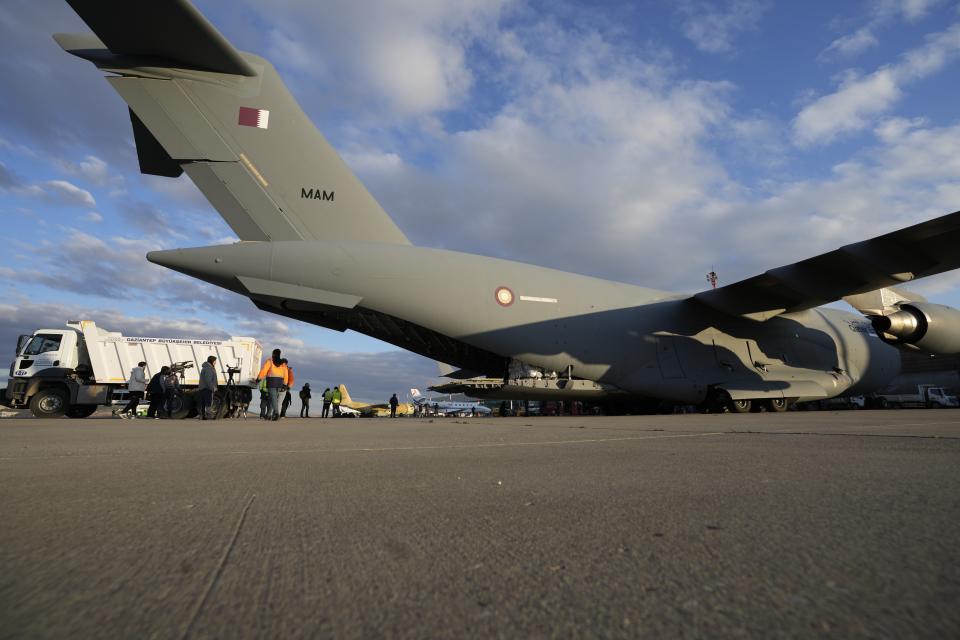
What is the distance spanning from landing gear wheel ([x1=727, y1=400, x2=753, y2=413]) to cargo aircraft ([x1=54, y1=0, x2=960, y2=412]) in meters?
0.09

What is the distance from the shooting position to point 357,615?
79 centimetres

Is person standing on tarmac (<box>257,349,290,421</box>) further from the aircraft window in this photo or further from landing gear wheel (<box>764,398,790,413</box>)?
landing gear wheel (<box>764,398,790,413</box>)

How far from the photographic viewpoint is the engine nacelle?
9.92m

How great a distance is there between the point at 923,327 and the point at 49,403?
17629 millimetres

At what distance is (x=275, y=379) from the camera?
354 inches

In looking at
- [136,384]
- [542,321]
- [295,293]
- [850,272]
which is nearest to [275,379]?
[295,293]

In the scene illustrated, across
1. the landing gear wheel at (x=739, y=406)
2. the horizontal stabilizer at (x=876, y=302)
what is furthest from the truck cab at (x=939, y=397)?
the landing gear wheel at (x=739, y=406)

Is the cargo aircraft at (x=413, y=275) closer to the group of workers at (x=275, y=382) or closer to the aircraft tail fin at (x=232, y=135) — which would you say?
the aircraft tail fin at (x=232, y=135)

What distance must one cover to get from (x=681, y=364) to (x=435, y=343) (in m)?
5.22

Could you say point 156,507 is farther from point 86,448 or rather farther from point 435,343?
point 435,343

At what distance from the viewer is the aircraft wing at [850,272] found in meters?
8.28

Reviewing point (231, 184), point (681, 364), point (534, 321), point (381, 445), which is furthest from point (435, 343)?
point (381, 445)

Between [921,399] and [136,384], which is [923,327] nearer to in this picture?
[921,399]

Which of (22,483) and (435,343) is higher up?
(435,343)
